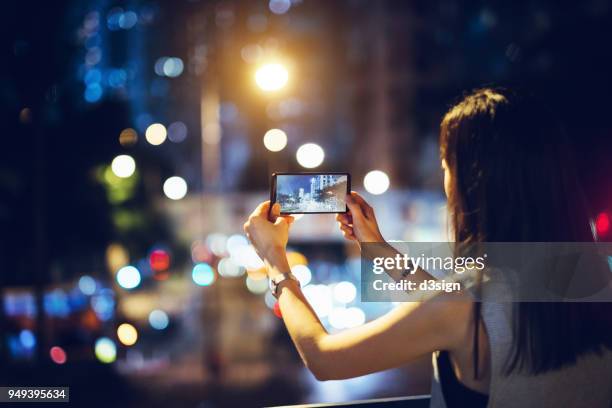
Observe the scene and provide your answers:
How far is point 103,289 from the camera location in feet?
53.8

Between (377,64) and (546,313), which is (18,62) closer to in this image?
(546,313)

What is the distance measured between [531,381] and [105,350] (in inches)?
562

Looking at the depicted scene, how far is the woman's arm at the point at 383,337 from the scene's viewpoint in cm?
145

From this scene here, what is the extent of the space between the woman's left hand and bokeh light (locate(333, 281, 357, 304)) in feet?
A: 54.7

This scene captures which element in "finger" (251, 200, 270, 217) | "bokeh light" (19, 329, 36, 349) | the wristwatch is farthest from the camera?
"bokeh light" (19, 329, 36, 349)

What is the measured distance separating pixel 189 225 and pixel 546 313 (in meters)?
34.8

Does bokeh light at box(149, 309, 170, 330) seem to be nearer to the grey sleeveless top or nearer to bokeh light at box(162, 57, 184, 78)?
bokeh light at box(162, 57, 184, 78)

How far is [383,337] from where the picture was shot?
4.82ft

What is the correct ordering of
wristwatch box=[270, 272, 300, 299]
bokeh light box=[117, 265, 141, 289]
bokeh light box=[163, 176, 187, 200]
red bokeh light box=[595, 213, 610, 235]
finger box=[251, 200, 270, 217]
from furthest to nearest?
bokeh light box=[163, 176, 187, 200], bokeh light box=[117, 265, 141, 289], red bokeh light box=[595, 213, 610, 235], finger box=[251, 200, 270, 217], wristwatch box=[270, 272, 300, 299]

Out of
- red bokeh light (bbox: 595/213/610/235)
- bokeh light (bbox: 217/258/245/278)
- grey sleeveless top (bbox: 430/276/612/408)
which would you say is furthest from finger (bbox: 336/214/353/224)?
bokeh light (bbox: 217/258/245/278)

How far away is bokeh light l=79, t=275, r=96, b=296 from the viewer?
1498cm

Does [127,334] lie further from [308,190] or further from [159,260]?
[308,190]

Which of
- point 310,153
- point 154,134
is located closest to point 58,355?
point 154,134

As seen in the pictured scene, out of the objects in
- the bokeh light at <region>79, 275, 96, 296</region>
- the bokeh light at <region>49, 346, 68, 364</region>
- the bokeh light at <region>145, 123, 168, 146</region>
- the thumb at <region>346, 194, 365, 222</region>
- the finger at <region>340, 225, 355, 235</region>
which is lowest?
the bokeh light at <region>49, 346, 68, 364</region>
